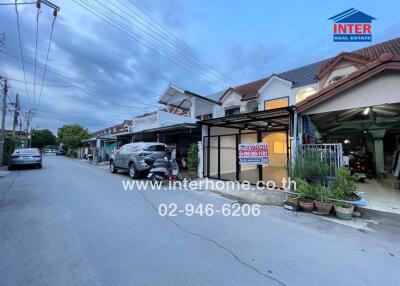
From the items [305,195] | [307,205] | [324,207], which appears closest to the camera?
[324,207]

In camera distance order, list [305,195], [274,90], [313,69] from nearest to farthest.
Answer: [305,195]
[313,69]
[274,90]

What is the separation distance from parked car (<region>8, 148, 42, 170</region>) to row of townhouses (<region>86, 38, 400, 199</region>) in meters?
6.76

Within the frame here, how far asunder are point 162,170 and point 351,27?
1173cm

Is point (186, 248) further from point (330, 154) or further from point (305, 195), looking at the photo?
point (330, 154)

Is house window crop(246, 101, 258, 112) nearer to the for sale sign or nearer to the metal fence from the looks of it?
the for sale sign

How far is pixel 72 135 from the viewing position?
42.5 meters

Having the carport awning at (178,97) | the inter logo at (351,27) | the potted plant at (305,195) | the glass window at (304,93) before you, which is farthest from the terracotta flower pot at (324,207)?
the carport awning at (178,97)

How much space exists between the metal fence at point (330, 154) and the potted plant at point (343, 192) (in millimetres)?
447

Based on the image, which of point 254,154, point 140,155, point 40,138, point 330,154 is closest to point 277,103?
point 254,154

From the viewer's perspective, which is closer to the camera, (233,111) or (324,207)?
(324,207)

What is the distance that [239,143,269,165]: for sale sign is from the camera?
29.3 ft

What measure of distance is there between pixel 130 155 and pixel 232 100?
8.69 meters

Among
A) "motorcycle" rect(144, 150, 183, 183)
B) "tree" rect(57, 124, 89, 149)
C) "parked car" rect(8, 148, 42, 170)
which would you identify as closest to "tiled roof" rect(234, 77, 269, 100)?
"motorcycle" rect(144, 150, 183, 183)

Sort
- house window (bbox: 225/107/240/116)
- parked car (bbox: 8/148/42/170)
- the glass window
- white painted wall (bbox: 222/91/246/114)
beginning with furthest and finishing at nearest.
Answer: house window (bbox: 225/107/240/116)
white painted wall (bbox: 222/91/246/114)
parked car (bbox: 8/148/42/170)
the glass window
